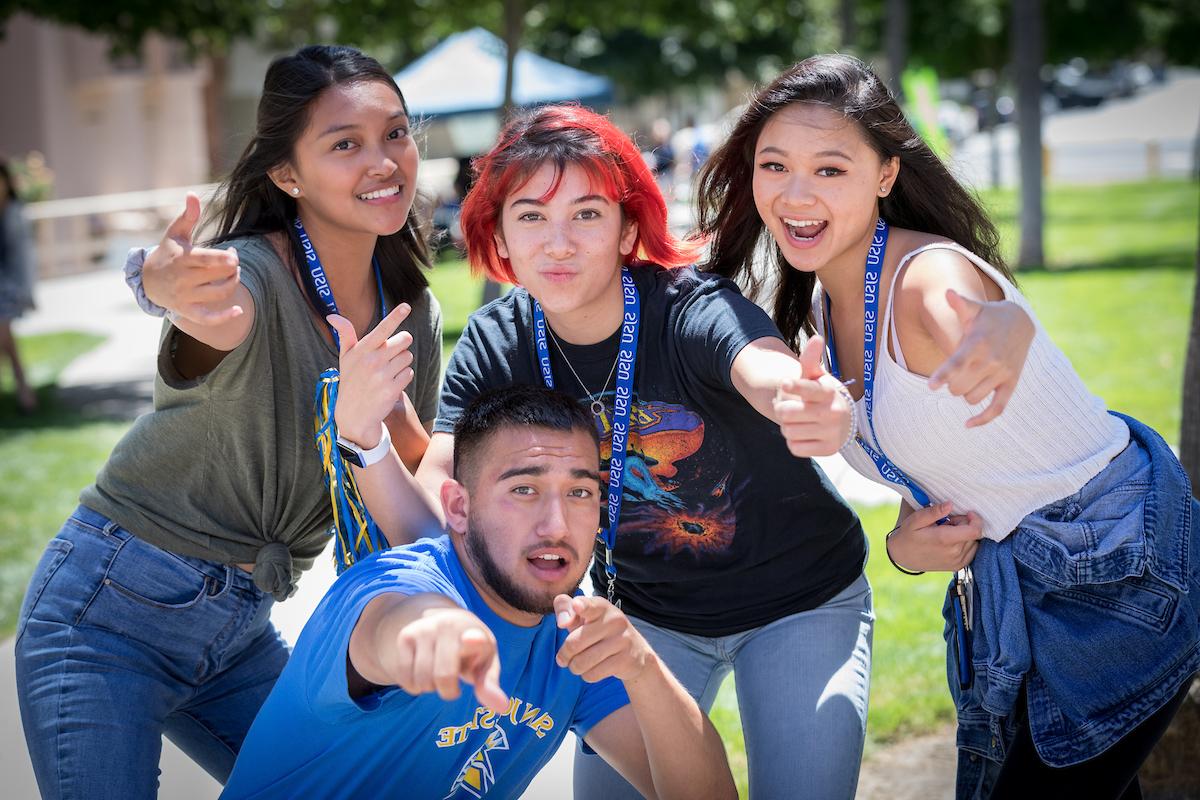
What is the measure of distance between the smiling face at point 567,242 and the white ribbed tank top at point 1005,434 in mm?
688

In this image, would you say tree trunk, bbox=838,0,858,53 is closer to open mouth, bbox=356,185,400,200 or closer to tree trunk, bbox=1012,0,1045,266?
tree trunk, bbox=1012,0,1045,266

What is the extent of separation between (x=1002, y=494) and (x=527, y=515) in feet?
3.53

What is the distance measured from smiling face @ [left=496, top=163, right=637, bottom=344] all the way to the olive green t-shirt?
0.58m

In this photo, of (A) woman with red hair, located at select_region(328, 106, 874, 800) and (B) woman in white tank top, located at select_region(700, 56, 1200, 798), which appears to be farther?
(A) woman with red hair, located at select_region(328, 106, 874, 800)

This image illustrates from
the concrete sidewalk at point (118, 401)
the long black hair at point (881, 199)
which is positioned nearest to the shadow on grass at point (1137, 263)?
the concrete sidewalk at point (118, 401)

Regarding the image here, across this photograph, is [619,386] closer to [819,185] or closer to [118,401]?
[819,185]

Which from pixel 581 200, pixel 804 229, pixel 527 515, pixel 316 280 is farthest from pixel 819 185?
pixel 316 280

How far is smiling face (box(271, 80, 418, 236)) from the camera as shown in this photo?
3180 millimetres

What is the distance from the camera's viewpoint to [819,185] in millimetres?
2957

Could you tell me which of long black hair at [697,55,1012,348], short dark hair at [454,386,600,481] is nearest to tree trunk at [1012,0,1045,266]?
long black hair at [697,55,1012,348]

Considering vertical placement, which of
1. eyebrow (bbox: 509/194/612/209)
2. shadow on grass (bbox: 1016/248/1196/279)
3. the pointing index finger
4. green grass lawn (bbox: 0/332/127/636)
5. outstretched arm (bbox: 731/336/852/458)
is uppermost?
eyebrow (bbox: 509/194/612/209)

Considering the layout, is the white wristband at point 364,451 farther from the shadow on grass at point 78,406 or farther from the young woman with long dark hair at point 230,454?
the shadow on grass at point 78,406

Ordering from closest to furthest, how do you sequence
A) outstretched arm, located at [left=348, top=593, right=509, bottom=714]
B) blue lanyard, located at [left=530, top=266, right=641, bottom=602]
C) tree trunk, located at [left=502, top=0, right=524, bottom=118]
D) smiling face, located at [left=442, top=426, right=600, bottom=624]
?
outstretched arm, located at [left=348, top=593, right=509, bottom=714], smiling face, located at [left=442, top=426, right=600, bottom=624], blue lanyard, located at [left=530, top=266, right=641, bottom=602], tree trunk, located at [left=502, top=0, right=524, bottom=118]

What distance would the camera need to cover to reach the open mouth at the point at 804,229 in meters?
2.99
